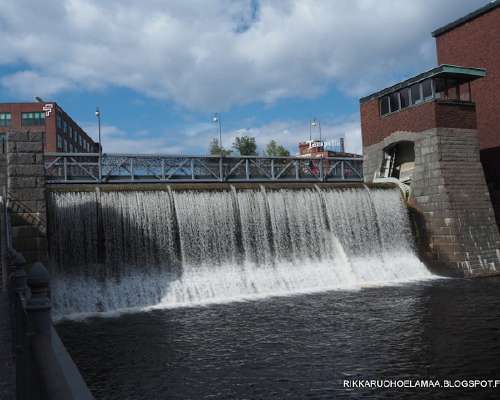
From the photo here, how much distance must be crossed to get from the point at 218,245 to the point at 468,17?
20180mm

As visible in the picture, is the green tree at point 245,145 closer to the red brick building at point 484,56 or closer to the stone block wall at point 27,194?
the red brick building at point 484,56

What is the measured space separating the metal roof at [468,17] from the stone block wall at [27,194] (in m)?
23.2

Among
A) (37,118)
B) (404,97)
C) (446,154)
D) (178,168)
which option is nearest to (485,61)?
(404,97)

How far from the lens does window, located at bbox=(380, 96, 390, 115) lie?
24.1 meters

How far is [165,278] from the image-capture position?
16.0 meters

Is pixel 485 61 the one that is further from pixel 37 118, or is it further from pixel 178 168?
pixel 37 118

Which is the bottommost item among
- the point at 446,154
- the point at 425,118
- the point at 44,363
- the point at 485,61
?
the point at 44,363

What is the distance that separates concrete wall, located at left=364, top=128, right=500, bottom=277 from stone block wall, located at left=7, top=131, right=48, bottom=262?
15.2m

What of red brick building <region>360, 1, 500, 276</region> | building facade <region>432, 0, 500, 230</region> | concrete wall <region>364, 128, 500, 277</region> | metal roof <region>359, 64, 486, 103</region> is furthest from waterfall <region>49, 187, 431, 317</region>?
building facade <region>432, 0, 500, 230</region>

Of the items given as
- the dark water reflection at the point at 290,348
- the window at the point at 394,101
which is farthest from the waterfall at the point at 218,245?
the window at the point at 394,101

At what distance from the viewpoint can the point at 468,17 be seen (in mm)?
26719

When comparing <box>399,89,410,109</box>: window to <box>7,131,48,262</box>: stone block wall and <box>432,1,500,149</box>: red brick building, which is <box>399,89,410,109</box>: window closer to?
<box>432,1,500,149</box>: red brick building

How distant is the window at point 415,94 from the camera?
872 inches

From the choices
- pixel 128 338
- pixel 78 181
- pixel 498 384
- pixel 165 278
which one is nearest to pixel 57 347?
pixel 498 384
